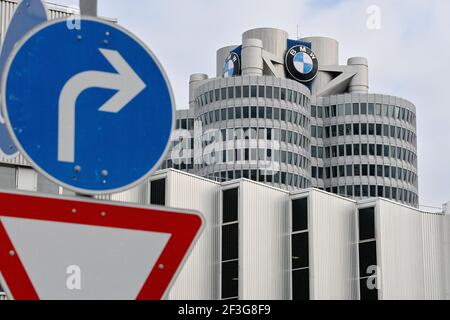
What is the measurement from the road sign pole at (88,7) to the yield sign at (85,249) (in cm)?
89

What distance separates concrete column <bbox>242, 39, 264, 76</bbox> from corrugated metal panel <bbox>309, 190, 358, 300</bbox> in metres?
91.6

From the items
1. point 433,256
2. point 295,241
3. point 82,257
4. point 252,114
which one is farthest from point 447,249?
point 252,114

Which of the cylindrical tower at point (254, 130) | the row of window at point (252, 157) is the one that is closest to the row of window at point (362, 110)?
the cylindrical tower at point (254, 130)

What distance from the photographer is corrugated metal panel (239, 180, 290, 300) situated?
58750 mm

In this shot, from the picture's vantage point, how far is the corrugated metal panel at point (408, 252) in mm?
62750

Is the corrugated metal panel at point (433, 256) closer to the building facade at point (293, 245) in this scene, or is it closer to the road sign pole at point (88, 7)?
the building facade at point (293, 245)

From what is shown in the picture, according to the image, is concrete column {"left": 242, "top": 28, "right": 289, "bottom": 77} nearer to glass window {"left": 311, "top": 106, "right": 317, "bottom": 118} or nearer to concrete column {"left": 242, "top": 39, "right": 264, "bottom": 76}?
concrete column {"left": 242, "top": 39, "right": 264, "bottom": 76}

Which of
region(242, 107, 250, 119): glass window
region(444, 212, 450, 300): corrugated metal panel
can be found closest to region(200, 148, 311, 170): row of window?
region(242, 107, 250, 119): glass window

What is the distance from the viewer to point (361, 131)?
161 metres

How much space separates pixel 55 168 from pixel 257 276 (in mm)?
55254

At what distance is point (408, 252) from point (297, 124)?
88.8 metres

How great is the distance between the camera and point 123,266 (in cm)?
458
